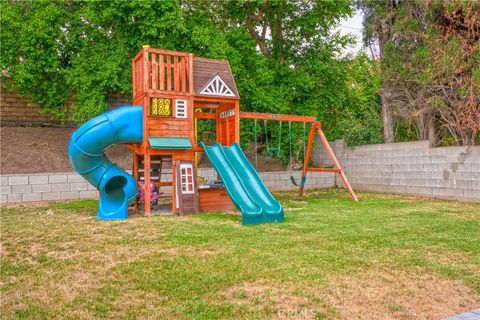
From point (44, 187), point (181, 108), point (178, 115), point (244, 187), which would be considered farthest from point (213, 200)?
point (44, 187)

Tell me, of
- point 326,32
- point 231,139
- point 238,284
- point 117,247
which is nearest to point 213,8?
point 326,32

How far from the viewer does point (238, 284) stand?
3.44 m

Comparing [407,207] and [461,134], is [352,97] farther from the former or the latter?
[407,207]

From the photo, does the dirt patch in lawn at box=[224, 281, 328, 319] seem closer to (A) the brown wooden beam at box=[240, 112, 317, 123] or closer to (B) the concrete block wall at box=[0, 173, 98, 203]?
(A) the brown wooden beam at box=[240, 112, 317, 123]

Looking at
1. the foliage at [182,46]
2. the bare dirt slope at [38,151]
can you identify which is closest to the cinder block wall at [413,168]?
the foliage at [182,46]

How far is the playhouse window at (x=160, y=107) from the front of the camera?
26.2 feet

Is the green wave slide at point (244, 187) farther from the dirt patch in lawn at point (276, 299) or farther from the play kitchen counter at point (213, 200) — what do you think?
the dirt patch in lawn at point (276, 299)

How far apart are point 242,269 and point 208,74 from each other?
569 centimetres

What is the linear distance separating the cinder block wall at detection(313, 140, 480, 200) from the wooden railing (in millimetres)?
6324

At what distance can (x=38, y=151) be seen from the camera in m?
11.7

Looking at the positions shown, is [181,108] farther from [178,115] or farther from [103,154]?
[103,154]

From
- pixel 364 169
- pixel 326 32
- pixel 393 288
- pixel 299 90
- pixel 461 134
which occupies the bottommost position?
pixel 393 288

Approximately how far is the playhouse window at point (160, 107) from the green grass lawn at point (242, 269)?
233 cm

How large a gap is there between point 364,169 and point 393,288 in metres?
9.61
